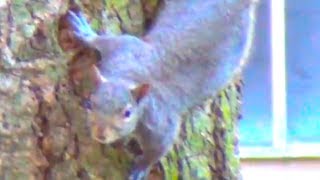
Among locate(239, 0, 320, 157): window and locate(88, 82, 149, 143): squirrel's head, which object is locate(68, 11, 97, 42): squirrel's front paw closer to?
locate(88, 82, 149, 143): squirrel's head

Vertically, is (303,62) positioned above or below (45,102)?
above

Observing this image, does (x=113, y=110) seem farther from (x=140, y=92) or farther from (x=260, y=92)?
(x=260, y=92)

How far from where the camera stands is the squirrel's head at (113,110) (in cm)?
107

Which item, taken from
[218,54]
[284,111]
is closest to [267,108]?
[284,111]

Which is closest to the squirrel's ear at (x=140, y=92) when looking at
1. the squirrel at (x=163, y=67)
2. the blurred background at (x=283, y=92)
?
the squirrel at (x=163, y=67)

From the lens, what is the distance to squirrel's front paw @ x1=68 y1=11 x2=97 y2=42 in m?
1.11

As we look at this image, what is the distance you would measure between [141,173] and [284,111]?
2.15 metres

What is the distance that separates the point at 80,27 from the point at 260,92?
2.19m

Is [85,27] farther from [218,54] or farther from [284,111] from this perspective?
[284,111]

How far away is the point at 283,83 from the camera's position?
10.6 feet

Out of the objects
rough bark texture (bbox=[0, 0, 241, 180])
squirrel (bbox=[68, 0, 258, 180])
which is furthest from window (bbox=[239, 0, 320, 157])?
rough bark texture (bbox=[0, 0, 241, 180])

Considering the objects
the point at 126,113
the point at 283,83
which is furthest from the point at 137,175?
the point at 283,83

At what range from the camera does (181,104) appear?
3.92 feet

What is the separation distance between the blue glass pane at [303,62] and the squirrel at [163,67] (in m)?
1.96
